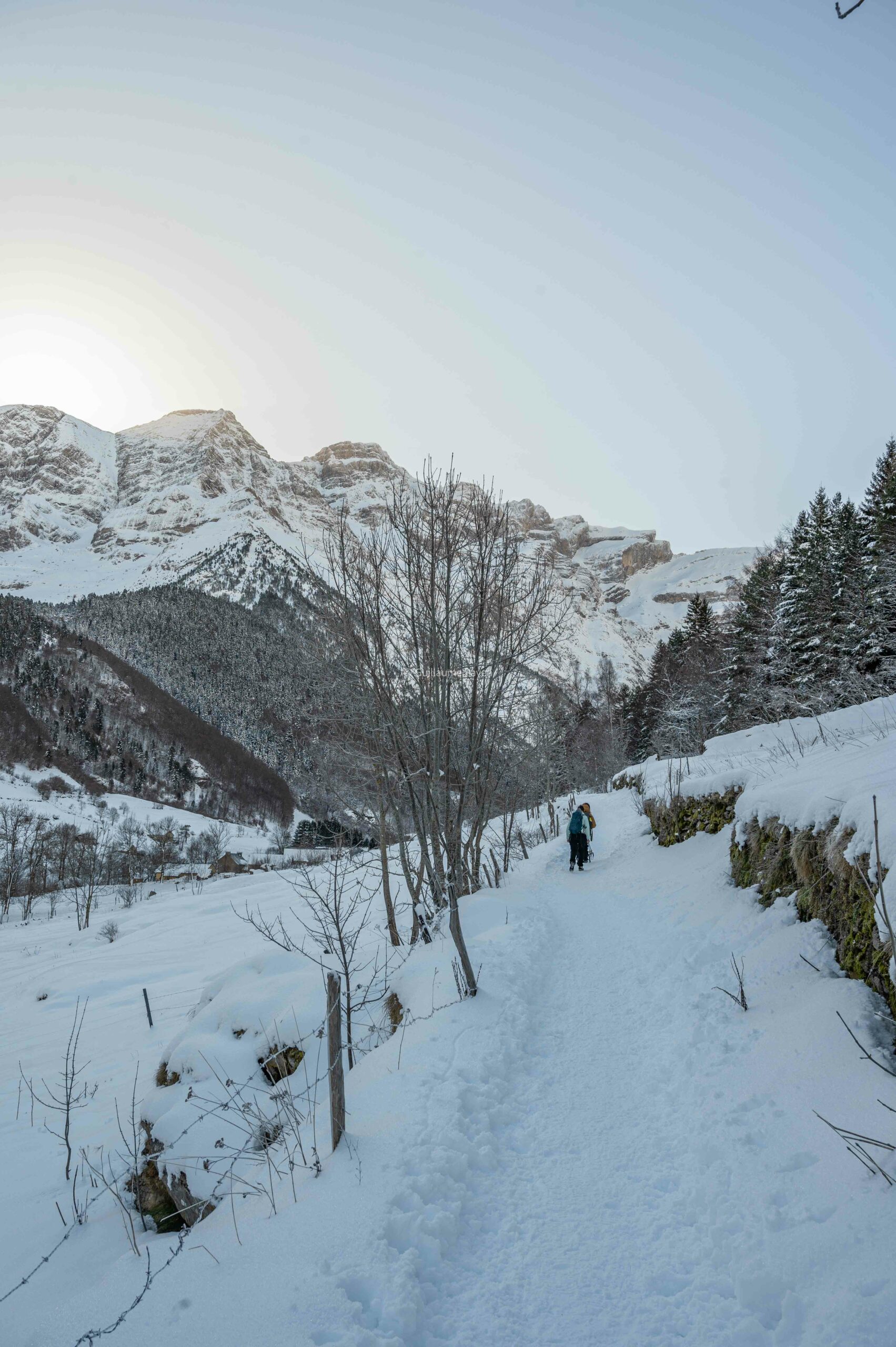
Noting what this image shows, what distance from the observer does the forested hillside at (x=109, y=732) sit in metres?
72.6

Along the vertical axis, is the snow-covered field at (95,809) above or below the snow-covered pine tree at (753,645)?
below

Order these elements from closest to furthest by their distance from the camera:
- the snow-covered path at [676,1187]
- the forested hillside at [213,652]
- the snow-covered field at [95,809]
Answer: the snow-covered path at [676,1187], the snow-covered field at [95,809], the forested hillside at [213,652]

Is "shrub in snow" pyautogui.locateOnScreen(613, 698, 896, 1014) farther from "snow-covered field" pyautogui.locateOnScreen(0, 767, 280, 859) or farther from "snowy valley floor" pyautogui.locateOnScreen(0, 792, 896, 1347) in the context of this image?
"snow-covered field" pyautogui.locateOnScreen(0, 767, 280, 859)

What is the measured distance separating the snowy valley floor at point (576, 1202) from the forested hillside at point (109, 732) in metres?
76.3

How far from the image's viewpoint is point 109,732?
265 ft

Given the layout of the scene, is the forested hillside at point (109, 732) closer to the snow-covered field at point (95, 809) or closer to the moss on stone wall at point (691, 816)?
the snow-covered field at point (95, 809)

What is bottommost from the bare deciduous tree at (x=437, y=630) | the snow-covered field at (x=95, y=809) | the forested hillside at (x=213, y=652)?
the snow-covered field at (x=95, y=809)

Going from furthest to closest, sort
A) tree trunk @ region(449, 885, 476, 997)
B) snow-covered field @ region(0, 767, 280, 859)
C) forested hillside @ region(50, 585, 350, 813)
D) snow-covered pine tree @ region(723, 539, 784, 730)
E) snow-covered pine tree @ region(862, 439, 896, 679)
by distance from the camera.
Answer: forested hillside @ region(50, 585, 350, 813), snow-covered field @ region(0, 767, 280, 859), snow-covered pine tree @ region(723, 539, 784, 730), snow-covered pine tree @ region(862, 439, 896, 679), tree trunk @ region(449, 885, 476, 997)

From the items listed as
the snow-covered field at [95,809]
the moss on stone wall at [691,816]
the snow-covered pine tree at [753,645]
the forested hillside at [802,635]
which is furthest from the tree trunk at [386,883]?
the snow-covered field at [95,809]

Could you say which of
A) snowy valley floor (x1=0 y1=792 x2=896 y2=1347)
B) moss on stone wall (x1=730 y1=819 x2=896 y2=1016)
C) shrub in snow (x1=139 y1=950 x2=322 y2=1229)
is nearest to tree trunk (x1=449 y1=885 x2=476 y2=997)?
snowy valley floor (x1=0 y1=792 x2=896 y2=1347)

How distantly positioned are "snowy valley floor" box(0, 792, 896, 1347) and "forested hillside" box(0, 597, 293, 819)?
250 ft

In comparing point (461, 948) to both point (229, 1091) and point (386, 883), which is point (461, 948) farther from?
point (386, 883)

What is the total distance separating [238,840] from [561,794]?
33303mm

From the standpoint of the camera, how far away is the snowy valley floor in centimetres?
229
